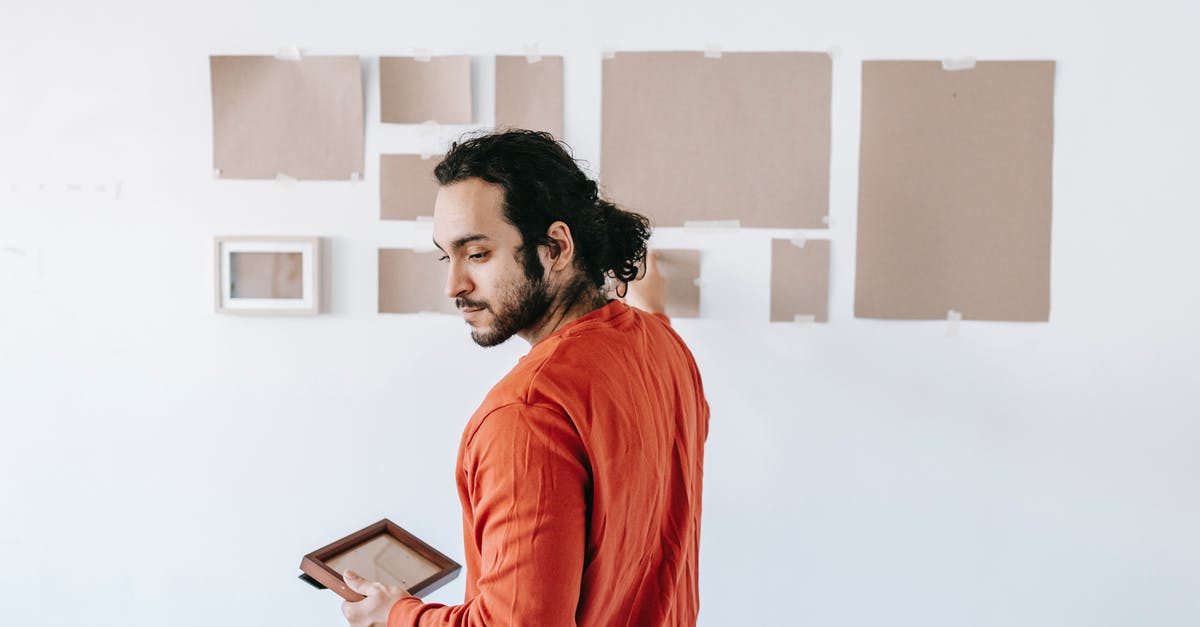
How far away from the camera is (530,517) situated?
65 cm

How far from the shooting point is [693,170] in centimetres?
122

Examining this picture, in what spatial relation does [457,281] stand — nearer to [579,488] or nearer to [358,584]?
[579,488]

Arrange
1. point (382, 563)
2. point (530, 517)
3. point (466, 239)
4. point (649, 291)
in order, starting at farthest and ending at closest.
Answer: point (649, 291), point (382, 563), point (466, 239), point (530, 517)

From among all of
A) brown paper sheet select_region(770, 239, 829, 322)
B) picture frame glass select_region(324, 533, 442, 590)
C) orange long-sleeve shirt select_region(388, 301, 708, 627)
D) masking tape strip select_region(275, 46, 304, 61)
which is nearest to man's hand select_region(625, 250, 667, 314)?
brown paper sheet select_region(770, 239, 829, 322)

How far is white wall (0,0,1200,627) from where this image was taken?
1.21m

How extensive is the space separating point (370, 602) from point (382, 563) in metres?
0.11

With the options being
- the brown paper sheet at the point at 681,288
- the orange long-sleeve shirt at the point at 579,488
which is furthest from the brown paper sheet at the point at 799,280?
the orange long-sleeve shirt at the point at 579,488

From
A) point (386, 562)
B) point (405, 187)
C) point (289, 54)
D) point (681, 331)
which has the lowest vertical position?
point (386, 562)

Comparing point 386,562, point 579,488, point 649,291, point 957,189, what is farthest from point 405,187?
point 957,189

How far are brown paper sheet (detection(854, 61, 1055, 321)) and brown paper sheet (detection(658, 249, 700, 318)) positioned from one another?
313 mm

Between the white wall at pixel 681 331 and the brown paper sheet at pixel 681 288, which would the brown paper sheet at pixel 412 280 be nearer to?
the white wall at pixel 681 331

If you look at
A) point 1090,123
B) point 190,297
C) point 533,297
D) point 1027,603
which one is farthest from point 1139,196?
point 190,297

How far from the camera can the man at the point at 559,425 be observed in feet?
2.15

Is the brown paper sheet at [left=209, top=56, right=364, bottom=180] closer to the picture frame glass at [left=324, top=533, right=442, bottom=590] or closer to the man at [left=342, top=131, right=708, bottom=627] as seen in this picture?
the man at [left=342, top=131, right=708, bottom=627]
